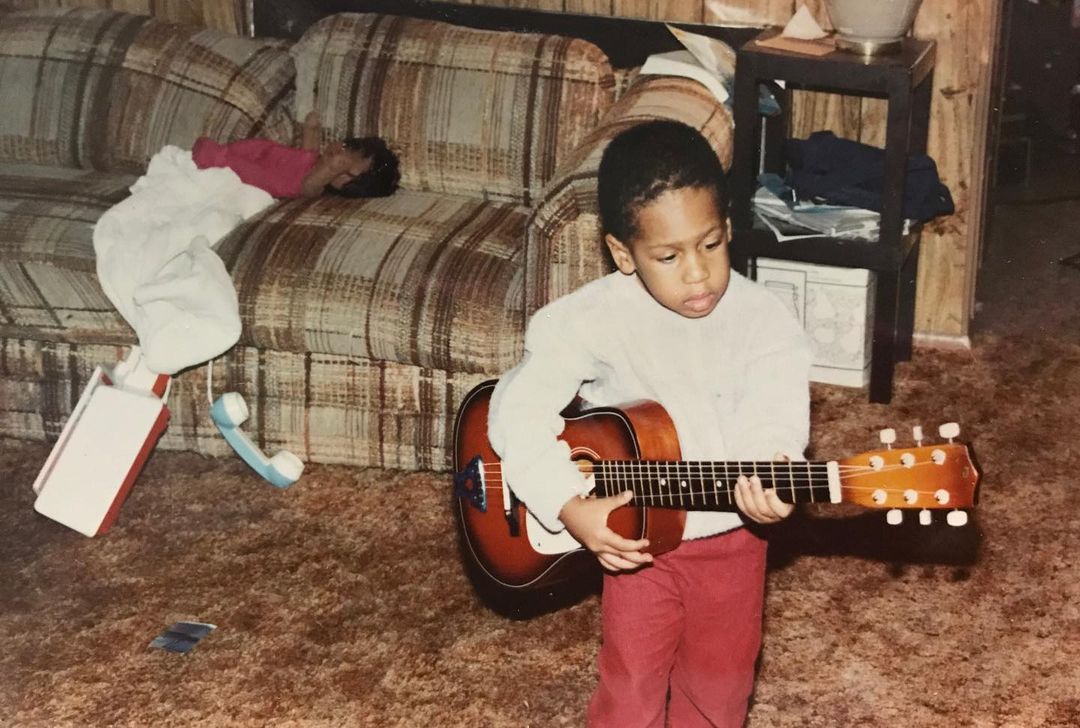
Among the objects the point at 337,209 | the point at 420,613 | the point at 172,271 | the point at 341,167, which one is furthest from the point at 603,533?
the point at 341,167

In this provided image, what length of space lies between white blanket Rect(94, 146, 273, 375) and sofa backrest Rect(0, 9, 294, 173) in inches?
14.2

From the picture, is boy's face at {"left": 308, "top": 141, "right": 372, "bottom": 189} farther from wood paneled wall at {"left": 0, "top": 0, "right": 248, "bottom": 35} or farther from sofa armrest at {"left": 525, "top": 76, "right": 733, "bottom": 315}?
wood paneled wall at {"left": 0, "top": 0, "right": 248, "bottom": 35}

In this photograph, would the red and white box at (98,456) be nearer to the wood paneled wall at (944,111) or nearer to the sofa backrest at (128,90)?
the sofa backrest at (128,90)

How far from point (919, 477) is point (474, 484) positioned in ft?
2.61

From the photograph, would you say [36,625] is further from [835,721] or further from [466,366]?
[835,721]

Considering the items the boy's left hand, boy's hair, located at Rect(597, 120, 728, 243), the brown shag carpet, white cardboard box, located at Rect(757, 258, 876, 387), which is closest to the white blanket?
the brown shag carpet

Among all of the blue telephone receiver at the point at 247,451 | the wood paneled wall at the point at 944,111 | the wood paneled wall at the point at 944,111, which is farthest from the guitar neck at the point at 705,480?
the wood paneled wall at the point at 944,111

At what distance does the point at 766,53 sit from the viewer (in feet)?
10.7

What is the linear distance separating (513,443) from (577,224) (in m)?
1.05

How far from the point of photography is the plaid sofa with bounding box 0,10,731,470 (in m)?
3.04

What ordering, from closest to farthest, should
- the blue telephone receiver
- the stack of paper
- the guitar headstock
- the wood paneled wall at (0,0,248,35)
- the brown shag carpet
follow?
1. the guitar headstock
2. the brown shag carpet
3. the blue telephone receiver
4. the stack of paper
5. the wood paneled wall at (0,0,248,35)

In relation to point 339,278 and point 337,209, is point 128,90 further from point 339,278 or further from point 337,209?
point 339,278

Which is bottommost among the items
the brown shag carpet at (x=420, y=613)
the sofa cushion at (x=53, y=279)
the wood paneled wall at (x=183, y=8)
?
the brown shag carpet at (x=420, y=613)

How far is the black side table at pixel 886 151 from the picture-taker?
321 cm
